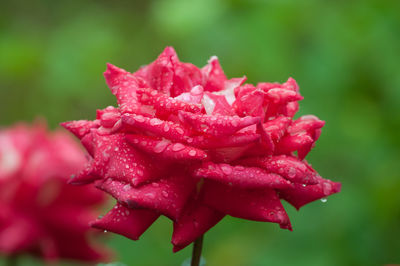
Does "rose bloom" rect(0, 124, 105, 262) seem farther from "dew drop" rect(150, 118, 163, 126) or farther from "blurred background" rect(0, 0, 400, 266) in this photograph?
"dew drop" rect(150, 118, 163, 126)

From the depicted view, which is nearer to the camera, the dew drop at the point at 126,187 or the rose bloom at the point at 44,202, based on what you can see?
the dew drop at the point at 126,187

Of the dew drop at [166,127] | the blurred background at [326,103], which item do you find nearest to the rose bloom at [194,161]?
the dew drop at [166,127]

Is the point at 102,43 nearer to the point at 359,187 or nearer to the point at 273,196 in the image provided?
the point at 359,187

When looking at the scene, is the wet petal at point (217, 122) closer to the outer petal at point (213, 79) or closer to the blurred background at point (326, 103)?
the outer petal at point (213, 79)

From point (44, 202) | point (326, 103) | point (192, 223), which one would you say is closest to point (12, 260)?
point (44, 202)

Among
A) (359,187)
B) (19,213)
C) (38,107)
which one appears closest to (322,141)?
(359,187)

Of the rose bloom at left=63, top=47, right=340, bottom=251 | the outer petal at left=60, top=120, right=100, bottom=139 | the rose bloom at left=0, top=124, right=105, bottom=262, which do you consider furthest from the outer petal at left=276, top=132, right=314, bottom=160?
the rose bloom at left=0, top=124, right=105, bottom=262
